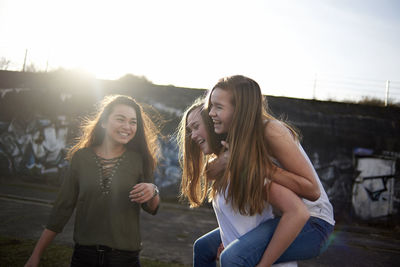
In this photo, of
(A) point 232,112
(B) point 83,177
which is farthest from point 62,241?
(A) point 232,112

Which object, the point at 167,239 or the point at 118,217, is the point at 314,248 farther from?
the point at 167,239

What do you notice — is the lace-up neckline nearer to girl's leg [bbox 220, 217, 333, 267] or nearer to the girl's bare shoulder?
girl's leg [bbox 220, 217, 333, 267]

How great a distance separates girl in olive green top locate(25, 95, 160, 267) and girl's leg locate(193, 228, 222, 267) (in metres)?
0.48

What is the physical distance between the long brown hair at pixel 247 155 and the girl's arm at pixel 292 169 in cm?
7

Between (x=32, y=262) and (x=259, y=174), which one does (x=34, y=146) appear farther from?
(x=259, y=174)

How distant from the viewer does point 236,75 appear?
2244mm

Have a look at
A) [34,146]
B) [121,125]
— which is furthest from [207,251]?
[34,146]

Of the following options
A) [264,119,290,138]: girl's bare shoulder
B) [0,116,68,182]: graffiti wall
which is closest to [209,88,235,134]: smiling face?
[264,119,290,138]: girl's bare shoulder

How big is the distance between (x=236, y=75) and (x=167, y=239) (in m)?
4.65

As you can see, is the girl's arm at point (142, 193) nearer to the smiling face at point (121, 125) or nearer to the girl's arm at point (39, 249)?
the smiling face at point (121, 125)

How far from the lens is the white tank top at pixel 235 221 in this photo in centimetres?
215

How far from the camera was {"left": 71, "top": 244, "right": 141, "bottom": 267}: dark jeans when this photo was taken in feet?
7.18

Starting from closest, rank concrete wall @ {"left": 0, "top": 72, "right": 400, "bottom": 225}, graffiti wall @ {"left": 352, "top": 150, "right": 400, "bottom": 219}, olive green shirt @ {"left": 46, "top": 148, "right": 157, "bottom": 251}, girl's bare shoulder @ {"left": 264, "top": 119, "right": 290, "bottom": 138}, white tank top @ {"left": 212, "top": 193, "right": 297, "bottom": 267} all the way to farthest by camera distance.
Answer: girl's bare shoulder @ {"left": 264, "top": 119, "right": 290, "bottom": 138} < white tank top @ {"left": 212, "top": 193, "right": 297, "bottom": 267} < olive green shirt @ {"left": 46, "top": 148, "right": 157, "bottom": 251} < graffiti wall @ {"left": 352, "top": 150, "right": 400, "bottom": 219} < concrete wall @ {"left": 0, "top": 72, "right": 400, "bottom": 225}

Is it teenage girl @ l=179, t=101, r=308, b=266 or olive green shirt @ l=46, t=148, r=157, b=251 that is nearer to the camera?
teenage girl @ l=179, t=101, r=308, b=266
